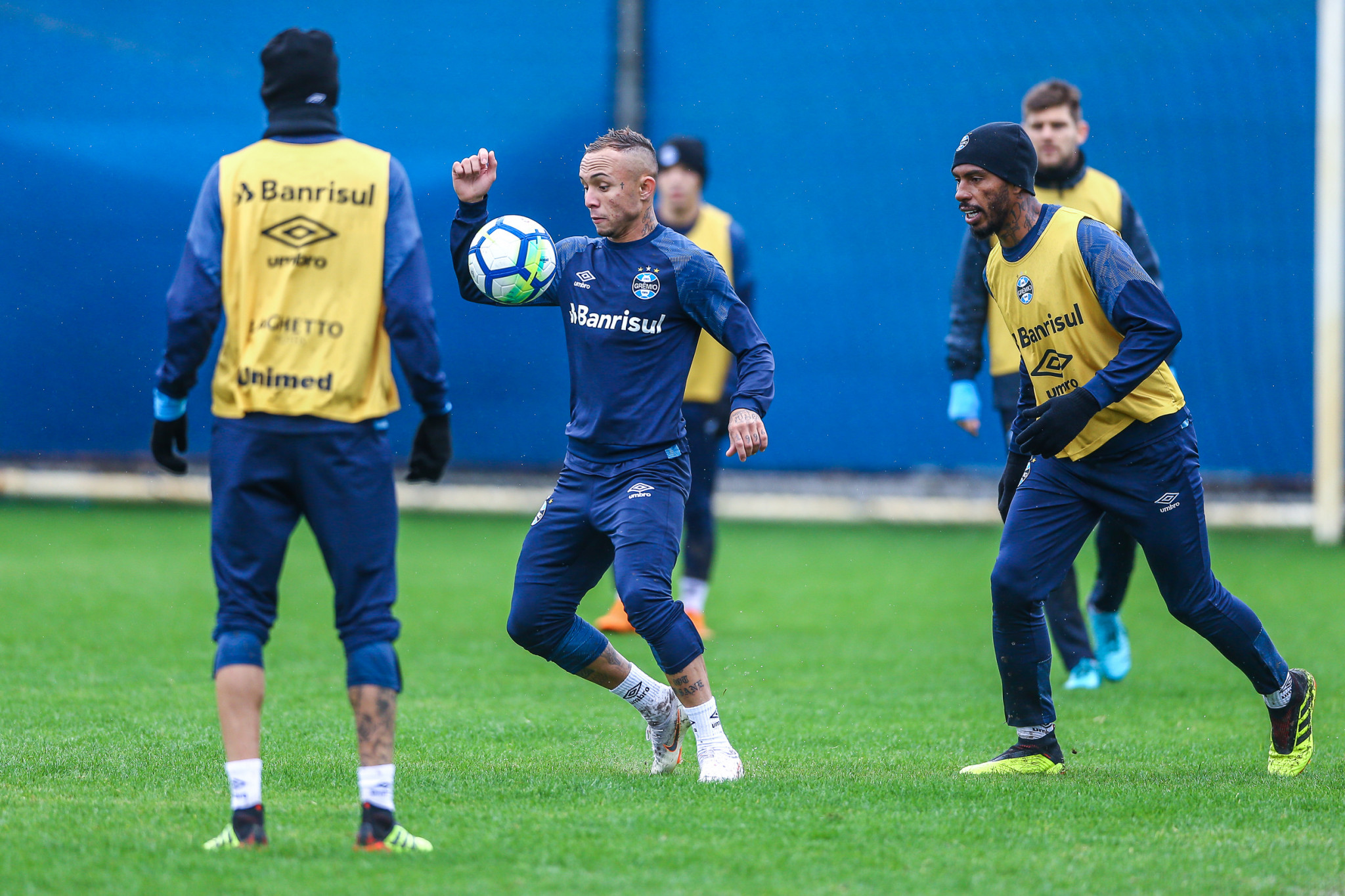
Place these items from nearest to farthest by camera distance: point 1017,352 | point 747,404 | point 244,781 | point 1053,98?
point 244,781, point 747,404, point 1017,352, point 1053,98

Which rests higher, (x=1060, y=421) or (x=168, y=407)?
(x=168, y=407)

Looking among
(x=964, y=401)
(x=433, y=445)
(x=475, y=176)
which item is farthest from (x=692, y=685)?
(x=964, y=401)

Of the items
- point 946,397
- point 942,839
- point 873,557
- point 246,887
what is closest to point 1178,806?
point 942,839

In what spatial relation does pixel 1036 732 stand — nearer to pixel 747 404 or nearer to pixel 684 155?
pixel 747 404

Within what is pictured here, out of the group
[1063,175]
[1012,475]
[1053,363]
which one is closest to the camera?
[1053,363]

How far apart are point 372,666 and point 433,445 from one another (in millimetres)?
598

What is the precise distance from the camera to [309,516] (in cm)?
383

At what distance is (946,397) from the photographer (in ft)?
46.9

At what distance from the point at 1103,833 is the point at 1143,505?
1240mm

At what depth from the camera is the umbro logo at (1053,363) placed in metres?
5.00

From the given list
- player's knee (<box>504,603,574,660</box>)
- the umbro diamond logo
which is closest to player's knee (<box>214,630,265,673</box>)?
the umbro diamond logo

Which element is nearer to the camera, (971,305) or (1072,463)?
(1072,463)

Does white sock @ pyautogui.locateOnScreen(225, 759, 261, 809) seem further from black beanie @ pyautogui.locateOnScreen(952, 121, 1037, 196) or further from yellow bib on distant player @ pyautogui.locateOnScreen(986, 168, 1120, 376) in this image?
yellow bib on distant player @ pyautogui.locateOnScreen(986, 168, 1120, 376)

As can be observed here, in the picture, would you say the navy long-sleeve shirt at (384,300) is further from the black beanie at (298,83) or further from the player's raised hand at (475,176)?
the player's raised hand at (475,176)
